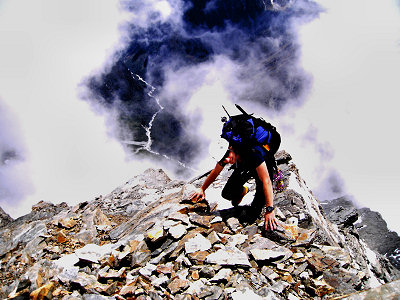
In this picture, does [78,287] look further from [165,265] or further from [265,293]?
[265,293]

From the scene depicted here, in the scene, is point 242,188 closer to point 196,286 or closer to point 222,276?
point 222,276

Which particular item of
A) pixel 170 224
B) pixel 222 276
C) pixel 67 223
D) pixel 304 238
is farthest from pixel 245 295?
pixel 67 223

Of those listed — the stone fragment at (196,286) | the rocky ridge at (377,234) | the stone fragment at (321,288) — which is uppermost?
the rocky ridge at (377,234)

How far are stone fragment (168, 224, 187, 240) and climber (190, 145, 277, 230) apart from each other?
1.31m

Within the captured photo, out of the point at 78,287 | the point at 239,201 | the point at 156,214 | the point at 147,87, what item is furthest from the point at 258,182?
the point at 147,87

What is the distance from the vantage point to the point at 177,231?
5.59 metres

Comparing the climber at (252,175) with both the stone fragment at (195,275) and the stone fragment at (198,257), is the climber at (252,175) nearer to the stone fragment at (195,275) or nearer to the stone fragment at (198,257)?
the stone fragment at (198,257)

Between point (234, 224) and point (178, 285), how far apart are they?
2.44 m

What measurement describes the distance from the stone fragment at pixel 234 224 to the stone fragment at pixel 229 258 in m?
1.09

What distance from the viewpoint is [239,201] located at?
278 inches

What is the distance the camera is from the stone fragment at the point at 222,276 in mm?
4211

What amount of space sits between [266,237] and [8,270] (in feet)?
21.8

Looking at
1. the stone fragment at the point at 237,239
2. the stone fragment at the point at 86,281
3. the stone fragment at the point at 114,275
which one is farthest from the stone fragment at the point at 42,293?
the stone fragment at the point at 237,239

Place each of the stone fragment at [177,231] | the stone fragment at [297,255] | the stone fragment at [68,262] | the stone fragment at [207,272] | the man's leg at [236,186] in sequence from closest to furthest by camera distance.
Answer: the stone fragment at [207,272] < the stone fragment at [297,255] < the stone fragment at [68,262] < the stone fragment at [177,231] < the man's leg at [236,186]
